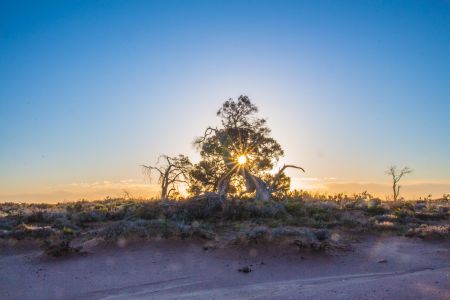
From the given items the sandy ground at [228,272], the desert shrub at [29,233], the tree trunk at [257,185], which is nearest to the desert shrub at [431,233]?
the sandy ground at [228,272]

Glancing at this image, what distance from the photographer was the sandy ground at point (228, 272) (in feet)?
27.3

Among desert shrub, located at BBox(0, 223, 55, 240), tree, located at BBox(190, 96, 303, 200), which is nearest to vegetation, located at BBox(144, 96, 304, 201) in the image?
tree, located at BBox(190, 96, 303, 200)

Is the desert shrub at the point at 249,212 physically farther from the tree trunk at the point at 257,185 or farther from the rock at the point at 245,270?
the tree trunk at the point at 257,185

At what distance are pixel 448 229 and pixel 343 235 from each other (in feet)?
13.6

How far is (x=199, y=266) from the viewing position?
11.3 meters

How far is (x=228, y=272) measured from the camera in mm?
10516

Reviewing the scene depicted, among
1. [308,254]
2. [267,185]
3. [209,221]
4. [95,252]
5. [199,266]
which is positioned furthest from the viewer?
[267,185]

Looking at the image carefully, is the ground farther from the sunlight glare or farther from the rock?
the sunlight glare

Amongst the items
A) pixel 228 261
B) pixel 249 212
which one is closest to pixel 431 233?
pixel 228 261

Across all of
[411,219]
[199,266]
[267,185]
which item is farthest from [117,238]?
[267,185]

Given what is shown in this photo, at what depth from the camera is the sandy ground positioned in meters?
8.32

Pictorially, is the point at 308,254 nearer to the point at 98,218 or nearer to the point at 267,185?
the point at 98,218

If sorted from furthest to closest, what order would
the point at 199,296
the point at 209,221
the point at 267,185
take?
the point at 267,185 < the point at 209,221 < the point at 199,296

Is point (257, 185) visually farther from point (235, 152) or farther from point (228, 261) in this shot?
point (228, 261)
